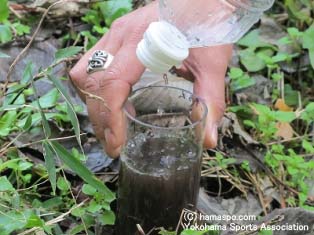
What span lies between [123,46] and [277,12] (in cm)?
113

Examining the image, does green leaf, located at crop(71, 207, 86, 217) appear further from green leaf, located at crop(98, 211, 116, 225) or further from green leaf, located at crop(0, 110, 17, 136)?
green leaf, located at crop(0, 110, 17, 136)

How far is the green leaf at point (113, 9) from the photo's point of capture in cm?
216

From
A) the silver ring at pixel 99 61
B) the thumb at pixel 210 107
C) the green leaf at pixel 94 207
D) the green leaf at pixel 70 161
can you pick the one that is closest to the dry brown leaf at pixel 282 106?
the thumb at pixel 210 107

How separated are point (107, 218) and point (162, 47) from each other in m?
0.38

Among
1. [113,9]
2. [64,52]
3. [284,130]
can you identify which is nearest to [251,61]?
[284,130]

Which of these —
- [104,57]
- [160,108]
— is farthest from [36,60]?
[160,108]

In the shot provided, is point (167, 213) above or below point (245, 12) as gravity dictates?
below

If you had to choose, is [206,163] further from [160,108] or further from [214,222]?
[160,108]

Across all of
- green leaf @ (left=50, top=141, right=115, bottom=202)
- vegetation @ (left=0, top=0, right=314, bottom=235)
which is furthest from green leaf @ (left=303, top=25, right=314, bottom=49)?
green leaf @ (left=50, top=141, right=115, bottom=202)

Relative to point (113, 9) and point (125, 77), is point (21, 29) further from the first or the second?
point (125, 77)

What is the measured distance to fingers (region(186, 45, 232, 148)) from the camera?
1418mm

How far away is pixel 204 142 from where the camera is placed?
1404mm

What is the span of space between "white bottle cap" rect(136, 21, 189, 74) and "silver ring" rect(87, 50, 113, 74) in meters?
0.20

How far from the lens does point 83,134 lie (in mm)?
1550
